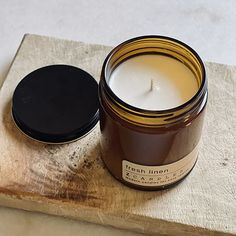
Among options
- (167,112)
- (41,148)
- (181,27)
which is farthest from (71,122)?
(181,27)

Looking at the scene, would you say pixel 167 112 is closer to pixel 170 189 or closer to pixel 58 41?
pixel 170 189

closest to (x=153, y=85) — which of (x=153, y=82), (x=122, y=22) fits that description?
(x=153, y=82)

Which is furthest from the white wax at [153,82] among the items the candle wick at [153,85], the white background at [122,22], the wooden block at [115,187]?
the white background at [122,22]

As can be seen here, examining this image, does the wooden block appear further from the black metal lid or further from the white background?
the white background

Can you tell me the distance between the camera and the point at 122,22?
765mm

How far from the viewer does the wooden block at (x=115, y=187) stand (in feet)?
1.75

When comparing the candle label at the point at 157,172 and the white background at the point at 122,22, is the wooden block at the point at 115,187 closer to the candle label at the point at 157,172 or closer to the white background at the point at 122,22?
the candle label at the point at 157,172

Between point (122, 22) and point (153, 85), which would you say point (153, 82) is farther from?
point (122, 22)

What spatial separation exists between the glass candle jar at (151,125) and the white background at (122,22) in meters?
0.22

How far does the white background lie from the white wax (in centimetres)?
22

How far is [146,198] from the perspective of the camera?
21.5 inches

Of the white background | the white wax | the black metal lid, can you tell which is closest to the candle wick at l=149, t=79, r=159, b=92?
the white wax

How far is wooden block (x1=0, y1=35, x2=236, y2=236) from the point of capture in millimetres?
535

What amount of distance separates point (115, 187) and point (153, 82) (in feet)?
0.38
